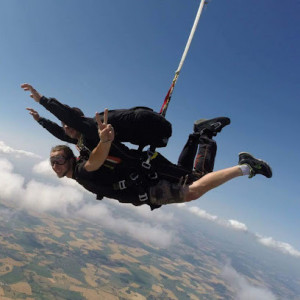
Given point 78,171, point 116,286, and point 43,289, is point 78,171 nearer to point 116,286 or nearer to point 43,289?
point 43,289

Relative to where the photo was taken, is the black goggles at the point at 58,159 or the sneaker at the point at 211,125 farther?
the sneaker at the point at 211,125

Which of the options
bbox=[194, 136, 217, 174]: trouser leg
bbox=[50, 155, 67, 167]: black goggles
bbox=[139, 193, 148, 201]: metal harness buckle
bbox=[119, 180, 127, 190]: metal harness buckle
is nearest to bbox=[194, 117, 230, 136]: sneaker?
bbox=[194, 136, 217, 174]: trouser leg

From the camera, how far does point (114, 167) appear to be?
421 cm

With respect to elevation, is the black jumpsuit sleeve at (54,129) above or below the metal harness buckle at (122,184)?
above

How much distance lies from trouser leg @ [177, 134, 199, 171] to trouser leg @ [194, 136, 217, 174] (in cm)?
8

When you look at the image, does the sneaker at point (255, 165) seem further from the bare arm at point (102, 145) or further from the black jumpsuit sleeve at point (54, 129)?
the black jumpsuit sleeve at point (54, 129)

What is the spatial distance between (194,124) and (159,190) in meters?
1.47

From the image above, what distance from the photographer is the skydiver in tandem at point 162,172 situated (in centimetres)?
427

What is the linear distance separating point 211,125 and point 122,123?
5.62 feet

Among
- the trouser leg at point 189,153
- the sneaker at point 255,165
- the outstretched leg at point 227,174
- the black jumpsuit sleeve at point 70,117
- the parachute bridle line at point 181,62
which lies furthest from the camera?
the trouser leg at point 189,153

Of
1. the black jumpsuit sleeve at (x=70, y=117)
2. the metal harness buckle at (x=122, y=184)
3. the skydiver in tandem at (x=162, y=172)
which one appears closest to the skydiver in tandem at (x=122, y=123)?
the black jumpsuit sleeve at (x=70, y=117)

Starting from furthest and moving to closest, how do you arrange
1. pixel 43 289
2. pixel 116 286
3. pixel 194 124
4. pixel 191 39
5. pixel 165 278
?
pixel 165 278, pixel 116 286, pixel 43 289, pixel 194 124, pixel 191 39

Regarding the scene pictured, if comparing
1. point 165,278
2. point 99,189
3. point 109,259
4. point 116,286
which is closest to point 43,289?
point 116,286

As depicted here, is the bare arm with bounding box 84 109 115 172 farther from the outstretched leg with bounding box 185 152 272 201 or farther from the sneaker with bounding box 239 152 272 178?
the sneaker with bounding box 239 152 272 178
